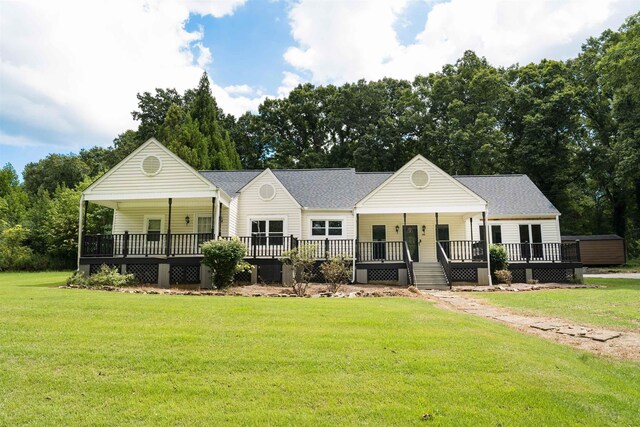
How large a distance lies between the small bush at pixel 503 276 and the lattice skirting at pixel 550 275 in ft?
8.38

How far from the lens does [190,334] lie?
6.69 meters

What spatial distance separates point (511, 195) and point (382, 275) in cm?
1090

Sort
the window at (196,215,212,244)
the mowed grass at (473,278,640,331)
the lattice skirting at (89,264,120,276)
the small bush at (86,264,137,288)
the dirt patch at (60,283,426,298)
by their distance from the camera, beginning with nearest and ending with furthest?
the mowed grass at (473,278,640,331) → the dirt patch at (60,283,426,298) → the small bush at (86,264,137,288) → the lattice skirting at (89,264,120,276) → the window at (196,215,212,244)

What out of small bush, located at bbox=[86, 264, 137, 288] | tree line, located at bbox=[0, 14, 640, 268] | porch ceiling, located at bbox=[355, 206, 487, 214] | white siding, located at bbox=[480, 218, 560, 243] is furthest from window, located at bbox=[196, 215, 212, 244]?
white siding, located at bbox=[480, 218, 560, 243]

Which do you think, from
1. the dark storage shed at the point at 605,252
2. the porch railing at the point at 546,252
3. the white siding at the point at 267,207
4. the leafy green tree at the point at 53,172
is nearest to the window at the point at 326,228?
the white siding at the point at 267,207

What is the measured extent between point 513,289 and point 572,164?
26541mm

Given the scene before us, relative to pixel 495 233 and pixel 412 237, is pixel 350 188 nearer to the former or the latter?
pixel 412 237

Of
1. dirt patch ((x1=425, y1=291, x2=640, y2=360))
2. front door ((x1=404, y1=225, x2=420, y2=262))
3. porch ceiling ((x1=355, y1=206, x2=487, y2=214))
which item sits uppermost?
porch ceiling ((x1=355, y1=206, x2=487, y2=214))

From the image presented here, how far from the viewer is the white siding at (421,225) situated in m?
21.6

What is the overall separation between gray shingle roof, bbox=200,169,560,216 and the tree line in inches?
371

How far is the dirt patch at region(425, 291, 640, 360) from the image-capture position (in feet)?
22.8

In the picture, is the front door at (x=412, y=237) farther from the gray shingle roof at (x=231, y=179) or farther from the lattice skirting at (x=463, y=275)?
the gray shingle roof at (x=231, y=179)

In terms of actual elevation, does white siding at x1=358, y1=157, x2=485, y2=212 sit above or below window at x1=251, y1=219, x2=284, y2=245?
above

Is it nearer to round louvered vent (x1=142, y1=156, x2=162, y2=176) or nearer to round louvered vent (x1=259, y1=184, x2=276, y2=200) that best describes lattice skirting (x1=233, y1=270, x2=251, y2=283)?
round louvered vent (x1=259, y1=184, x2=276, y2=200)
